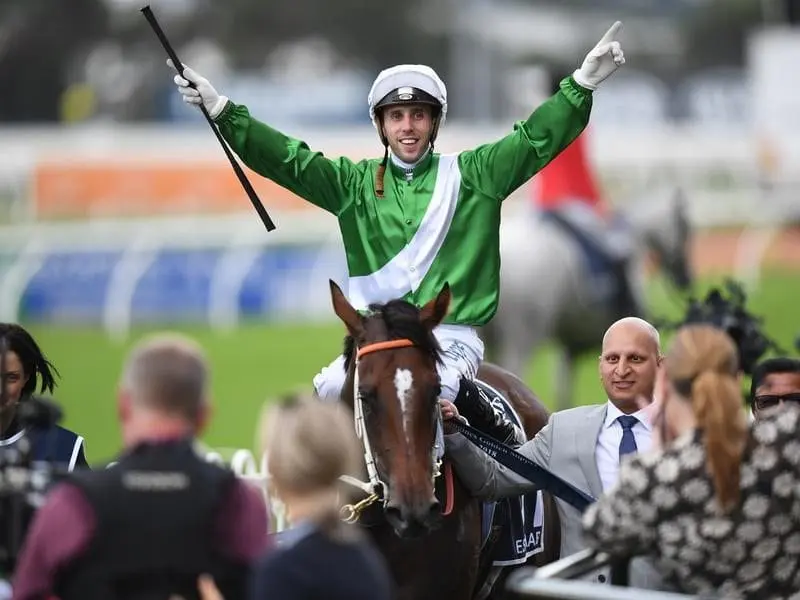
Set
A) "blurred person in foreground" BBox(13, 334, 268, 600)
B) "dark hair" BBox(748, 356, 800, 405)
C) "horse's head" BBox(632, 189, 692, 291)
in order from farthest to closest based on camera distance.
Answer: "horse's head" BBox(632, 189, 692, 291), "dark hair" BBox(748, 356, 800, 405), "blurred person in foreground" BBox(13, 334, 268, 600)

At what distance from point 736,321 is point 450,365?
8.95 feet

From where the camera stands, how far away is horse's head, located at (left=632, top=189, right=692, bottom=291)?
14.4m

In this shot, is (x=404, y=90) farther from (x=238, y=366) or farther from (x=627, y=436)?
(x=238, y=366)

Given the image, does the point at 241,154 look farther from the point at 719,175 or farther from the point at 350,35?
the point at 350,35

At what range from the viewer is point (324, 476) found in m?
3.24

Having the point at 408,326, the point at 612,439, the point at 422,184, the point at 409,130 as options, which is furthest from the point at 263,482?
the point at 408,326

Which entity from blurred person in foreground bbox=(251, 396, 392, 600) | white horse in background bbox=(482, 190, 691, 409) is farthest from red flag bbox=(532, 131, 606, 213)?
blurred person in foreground bbox=(251, 396, 392, 600)

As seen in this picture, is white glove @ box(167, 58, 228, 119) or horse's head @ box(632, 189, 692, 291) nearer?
white glove @ box(167, 58, 228, 119)

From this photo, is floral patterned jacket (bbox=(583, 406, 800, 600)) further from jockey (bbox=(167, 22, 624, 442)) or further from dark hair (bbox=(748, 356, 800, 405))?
dark hair (bbox=(748, 356, 800, 405))

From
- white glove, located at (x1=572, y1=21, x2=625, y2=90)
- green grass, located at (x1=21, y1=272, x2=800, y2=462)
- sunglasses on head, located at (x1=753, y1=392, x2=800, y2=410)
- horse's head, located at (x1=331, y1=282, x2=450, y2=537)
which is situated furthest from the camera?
green grass, located at (x1=21, y1=272, x2=800, y2=462)

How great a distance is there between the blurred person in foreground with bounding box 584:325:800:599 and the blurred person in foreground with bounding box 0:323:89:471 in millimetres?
1634

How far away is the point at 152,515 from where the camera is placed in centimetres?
336

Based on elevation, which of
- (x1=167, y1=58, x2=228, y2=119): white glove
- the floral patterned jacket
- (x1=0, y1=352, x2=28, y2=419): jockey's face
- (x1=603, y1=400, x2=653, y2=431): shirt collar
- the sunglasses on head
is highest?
(x1=167, y1=58, x2=228, y2=119): white glove

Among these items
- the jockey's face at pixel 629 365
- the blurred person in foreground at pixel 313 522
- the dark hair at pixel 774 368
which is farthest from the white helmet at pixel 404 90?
the blurred person in foreground at pixel 313 522
